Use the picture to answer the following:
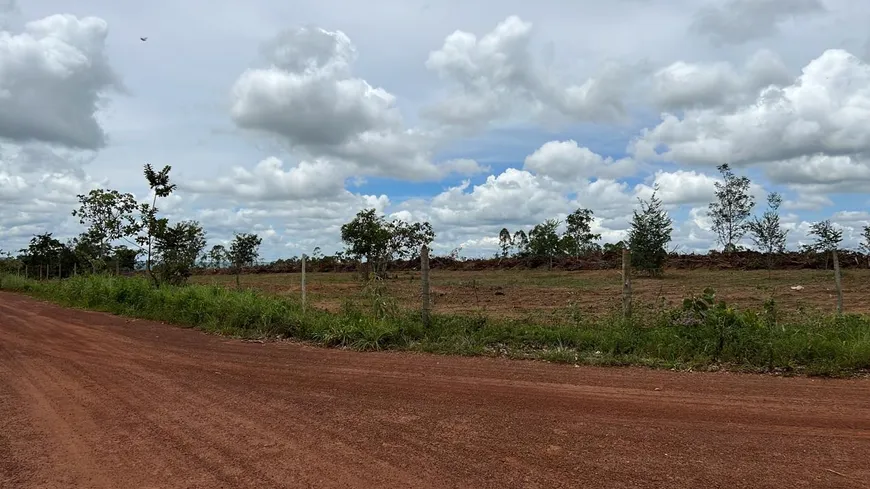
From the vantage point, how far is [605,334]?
28.8 feet

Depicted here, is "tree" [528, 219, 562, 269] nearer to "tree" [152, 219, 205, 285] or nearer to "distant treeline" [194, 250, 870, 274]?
"distant treeline" [194, 250, 870, 274]

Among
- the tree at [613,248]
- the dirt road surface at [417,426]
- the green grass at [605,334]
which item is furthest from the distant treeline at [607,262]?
the dirt road surface at [417,426]

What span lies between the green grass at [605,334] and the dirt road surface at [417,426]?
661 millimetres

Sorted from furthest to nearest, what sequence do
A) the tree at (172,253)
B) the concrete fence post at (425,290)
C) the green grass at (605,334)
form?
1. the tree at (172,253)
2. the concrete fence post at (425,290)
3. the green grass at (605,334)

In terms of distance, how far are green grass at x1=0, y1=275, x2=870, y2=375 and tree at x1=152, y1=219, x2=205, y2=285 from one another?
5526mm

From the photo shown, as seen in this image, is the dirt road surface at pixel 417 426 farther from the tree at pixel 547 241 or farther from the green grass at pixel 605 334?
the tree at pixel 547 241

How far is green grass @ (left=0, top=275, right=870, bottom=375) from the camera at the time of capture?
7.54m

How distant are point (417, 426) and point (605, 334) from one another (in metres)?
4.68

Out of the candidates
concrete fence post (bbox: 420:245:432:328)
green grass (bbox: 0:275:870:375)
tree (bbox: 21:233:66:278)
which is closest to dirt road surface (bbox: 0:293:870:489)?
green grass (bbox: 0:275:870:375)

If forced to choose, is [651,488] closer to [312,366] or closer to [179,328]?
[312,366]

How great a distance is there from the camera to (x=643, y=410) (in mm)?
5469

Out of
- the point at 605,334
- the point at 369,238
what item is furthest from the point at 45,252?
the point at 605,334

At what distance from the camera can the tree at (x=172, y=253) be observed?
17297mm

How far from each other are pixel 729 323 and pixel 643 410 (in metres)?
3.85
